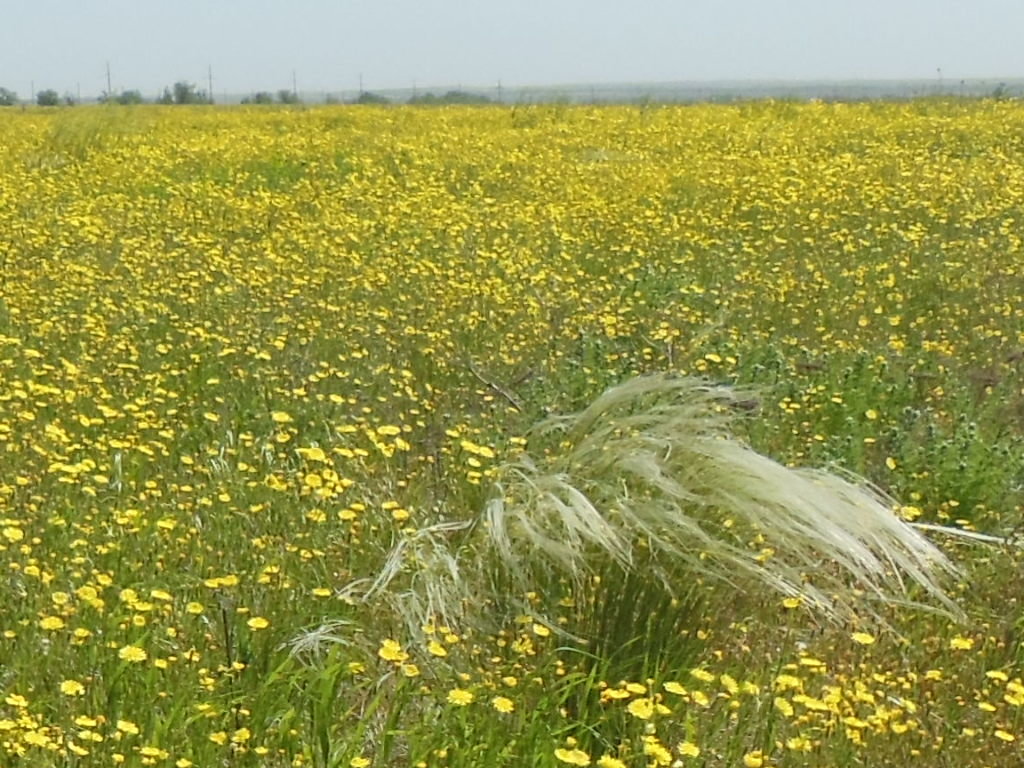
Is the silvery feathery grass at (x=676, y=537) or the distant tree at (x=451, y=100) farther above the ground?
the distant tree at (x=451, y=100)

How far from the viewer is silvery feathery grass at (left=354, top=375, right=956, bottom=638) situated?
248cm

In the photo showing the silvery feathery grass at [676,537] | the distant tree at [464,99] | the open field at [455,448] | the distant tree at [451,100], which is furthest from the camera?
the distant tree at [464,99]

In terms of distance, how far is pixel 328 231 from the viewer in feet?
23.0

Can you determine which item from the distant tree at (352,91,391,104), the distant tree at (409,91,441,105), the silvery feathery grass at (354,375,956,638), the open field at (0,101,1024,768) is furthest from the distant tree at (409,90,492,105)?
the silvery feathery grass at (354,375,956,638)

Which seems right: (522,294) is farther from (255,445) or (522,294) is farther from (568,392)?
(255,445)

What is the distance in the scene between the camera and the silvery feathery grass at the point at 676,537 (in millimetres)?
2482

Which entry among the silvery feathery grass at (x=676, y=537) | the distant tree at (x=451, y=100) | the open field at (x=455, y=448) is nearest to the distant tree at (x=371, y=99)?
the distant tree at (x=451, y=100)

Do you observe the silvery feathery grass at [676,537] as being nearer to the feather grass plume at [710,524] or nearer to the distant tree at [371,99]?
the feather grass plume at [710,524]

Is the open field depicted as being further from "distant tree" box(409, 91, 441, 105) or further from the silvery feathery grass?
"distant tree" box(409, 91, 441, 105)

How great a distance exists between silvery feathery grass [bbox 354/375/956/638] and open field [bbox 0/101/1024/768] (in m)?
0.04

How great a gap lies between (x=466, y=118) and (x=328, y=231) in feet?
30.9

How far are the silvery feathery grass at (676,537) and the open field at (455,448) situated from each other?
0.14 feet

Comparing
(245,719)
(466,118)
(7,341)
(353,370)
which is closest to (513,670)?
(245,719)

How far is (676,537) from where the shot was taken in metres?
2.47
